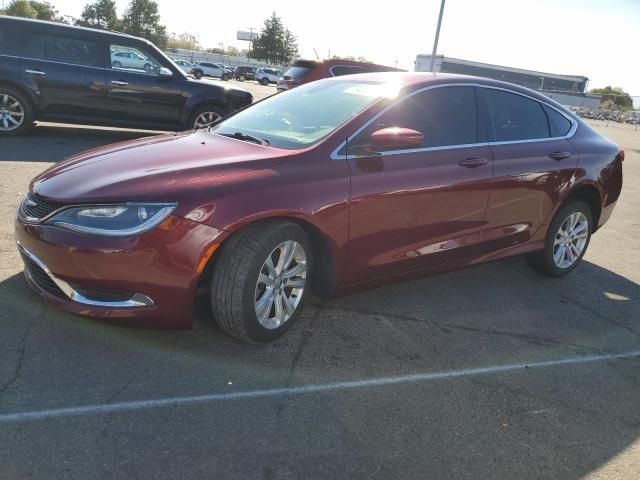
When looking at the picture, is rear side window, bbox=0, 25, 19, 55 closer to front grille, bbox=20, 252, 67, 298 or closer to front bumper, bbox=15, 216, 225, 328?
front grille, bbox=20, 252, 67, 298

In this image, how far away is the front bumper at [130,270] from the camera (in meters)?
2.75

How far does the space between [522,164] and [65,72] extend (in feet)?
24.3

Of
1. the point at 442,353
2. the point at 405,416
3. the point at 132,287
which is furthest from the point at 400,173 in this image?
the point at 132,287

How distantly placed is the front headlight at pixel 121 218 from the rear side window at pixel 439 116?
4.92ft

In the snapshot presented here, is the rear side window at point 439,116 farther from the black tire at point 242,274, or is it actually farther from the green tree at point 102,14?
the green tree at point 102,14

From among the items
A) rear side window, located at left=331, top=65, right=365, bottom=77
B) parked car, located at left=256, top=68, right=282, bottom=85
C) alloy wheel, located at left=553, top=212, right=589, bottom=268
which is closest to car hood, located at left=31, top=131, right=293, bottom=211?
alloy wheel, located at left=553, top=212, right=589, bottom=268

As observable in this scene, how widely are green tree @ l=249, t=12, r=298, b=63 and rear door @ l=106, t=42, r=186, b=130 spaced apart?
242 ft

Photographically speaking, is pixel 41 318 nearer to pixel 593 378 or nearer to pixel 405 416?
pixel 405 416

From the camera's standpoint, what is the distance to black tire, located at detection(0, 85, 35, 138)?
855cm

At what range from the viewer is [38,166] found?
23.0 ft


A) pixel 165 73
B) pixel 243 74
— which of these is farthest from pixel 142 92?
pixel 243 74

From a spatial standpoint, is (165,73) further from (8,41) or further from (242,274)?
(242,274)

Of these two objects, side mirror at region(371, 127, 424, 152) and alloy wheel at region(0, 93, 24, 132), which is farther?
alloy wheel at region(0, 93, 24, 132)

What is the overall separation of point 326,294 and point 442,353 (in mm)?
807
